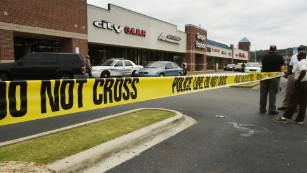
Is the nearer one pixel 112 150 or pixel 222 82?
pixel 112 150

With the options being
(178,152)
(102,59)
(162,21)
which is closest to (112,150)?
(178,152)

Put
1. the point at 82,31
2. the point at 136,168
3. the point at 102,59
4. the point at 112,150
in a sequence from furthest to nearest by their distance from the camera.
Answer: the point at 102,59
the point at 82,31
the point at 112,150
the point at 136,168

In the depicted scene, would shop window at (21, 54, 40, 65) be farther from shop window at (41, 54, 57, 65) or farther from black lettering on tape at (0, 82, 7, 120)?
black lettering on tape at (0, 82, 7, 120)

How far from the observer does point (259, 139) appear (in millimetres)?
5688

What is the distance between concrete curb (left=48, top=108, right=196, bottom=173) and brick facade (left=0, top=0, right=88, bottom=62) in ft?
49.2

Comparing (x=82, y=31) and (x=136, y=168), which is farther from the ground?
(x=82, y=31)

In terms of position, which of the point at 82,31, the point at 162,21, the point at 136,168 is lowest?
the point at 136,168

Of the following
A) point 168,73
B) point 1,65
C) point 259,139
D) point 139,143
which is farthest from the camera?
point 168,73

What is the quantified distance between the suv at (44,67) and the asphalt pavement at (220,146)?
7179 millimetres

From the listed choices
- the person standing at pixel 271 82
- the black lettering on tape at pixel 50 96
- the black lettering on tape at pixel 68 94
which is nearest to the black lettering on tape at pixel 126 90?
the black lettering on tape at pixel 68 94

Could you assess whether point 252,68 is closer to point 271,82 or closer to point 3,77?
point 271,82

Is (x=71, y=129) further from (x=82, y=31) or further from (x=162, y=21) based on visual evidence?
(x=162, y=21)

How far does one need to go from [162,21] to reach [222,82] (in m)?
27.7

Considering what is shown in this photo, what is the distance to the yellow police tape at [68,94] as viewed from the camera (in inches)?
147
